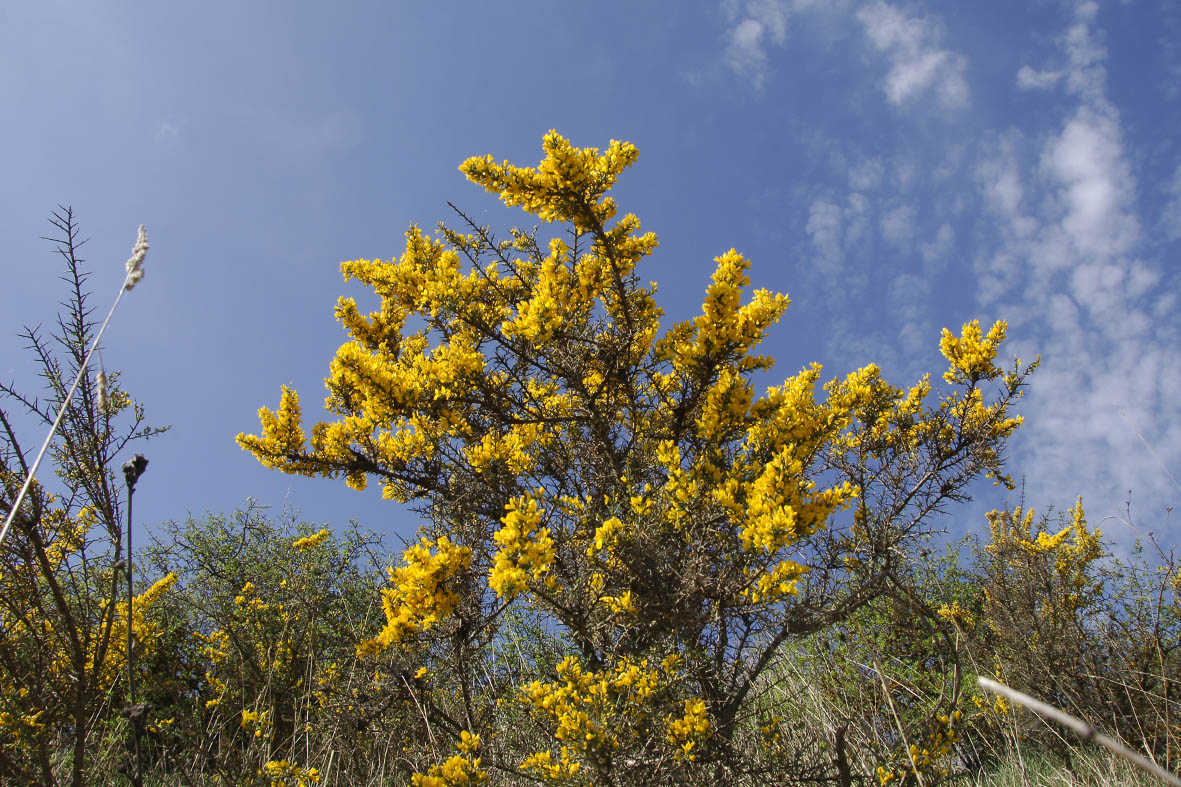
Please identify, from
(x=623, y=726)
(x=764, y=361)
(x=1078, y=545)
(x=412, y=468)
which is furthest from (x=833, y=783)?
(x=1078, y=545)

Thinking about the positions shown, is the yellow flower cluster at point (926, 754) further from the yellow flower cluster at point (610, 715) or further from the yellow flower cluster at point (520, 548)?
the yellow flower cluster at point (520, 548)

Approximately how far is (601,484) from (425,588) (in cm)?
144

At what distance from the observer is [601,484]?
459 cm

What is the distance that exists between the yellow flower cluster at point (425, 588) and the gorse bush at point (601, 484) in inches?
0.7

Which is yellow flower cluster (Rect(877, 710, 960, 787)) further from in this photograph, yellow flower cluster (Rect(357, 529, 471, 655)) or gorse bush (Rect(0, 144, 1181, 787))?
yellow flower cluster (Rect(357, 529, 471, 655))

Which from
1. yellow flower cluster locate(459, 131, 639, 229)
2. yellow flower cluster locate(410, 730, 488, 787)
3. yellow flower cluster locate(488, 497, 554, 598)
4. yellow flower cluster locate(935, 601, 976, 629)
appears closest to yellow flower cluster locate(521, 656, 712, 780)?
yellow flower cluster locate(410, 730, 488, 787)

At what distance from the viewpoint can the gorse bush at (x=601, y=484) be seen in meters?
3.33

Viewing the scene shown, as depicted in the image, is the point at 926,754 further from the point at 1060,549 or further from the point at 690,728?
the point at 1060,549

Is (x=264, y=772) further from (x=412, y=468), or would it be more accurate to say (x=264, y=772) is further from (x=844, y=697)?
(x=844, y=697)

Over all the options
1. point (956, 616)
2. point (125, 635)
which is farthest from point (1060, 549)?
Result: point (125, 635)

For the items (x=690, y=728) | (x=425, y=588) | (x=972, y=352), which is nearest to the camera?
(x=690, y=728)

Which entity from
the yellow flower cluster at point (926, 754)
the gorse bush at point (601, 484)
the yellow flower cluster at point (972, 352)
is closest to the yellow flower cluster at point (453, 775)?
the gorse bush at point (601, 484)

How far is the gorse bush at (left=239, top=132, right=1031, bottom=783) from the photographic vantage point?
131 inches

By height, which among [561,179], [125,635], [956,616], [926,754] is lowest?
[926,754]
